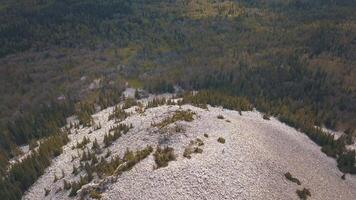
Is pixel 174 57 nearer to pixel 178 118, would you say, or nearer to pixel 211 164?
pixel 178 118

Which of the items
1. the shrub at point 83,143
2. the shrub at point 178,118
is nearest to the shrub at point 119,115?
the shrub at point 83,143

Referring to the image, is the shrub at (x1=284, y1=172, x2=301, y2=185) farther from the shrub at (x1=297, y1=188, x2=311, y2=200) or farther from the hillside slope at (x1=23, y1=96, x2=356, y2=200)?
the shrub at (x1=297, y1=188, x2=311, y2=200)

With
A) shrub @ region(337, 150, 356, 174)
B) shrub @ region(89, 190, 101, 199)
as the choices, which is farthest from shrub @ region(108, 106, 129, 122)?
shrub @ region(337, 150, 356, 174)

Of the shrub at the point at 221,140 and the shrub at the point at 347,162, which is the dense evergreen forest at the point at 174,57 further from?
the shrub at the point at 221,140


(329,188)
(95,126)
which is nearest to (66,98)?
(95,126)

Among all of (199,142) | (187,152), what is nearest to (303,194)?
(199,142)
